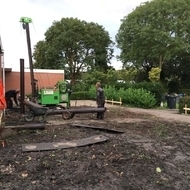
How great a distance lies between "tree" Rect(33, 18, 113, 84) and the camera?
53.2 m

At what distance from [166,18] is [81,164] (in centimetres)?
3827

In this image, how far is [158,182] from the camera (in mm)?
5500

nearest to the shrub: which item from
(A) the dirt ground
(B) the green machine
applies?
(B) the green machine

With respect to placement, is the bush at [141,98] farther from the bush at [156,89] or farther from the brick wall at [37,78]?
the brick wall at [37,78]

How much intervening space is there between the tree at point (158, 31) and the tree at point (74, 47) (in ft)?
34.0

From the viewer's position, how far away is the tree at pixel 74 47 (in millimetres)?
53188

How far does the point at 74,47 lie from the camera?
5309 cm

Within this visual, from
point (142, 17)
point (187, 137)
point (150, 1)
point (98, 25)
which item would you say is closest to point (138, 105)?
point (187, 137)

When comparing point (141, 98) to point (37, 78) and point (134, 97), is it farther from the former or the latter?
point (37, 78)

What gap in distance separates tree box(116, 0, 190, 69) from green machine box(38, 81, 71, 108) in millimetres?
25713

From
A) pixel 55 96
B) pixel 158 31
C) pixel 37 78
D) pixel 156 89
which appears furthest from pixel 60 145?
pixel 158 31

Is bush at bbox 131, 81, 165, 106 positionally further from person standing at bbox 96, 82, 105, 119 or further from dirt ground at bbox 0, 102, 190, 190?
dirt ground at bbox 0, 102, 190, 190

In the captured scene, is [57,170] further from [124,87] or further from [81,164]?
[124,87]

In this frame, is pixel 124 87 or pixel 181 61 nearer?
pixel 124 87
